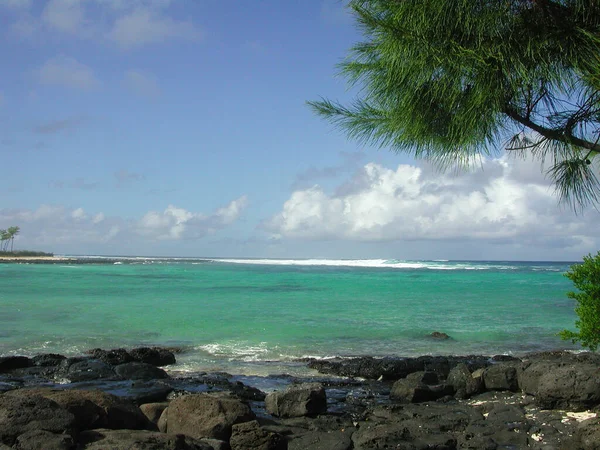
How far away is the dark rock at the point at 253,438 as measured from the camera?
17.7 feet

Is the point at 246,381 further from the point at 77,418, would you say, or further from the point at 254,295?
the point at 254,295

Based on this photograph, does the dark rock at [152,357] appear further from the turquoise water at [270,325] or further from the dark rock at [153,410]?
the dark rock at [153,410]

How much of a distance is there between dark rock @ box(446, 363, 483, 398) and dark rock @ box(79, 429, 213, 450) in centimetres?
461

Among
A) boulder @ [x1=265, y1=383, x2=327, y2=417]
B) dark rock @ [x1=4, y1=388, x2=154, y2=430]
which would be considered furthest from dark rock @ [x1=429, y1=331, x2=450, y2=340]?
dark rock @ [x1=4, y1=388, x2=154, y2=430]

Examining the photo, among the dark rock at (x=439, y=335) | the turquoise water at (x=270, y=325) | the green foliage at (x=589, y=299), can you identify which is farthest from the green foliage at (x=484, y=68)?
the dark rock at (x=439, y=335)

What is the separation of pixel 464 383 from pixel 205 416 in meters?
4.03

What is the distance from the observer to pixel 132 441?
4262 mm

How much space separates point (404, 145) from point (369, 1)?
1.61m

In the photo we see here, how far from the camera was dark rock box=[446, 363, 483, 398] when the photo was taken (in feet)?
26.3

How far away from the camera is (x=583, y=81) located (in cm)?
543

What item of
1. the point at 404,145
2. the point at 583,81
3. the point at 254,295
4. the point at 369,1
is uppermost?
the point at 369,1

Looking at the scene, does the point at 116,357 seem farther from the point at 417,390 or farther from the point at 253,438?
the point at 253,438

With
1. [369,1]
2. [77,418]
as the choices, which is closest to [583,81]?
[369,1]

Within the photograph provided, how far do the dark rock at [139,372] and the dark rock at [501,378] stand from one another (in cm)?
500
